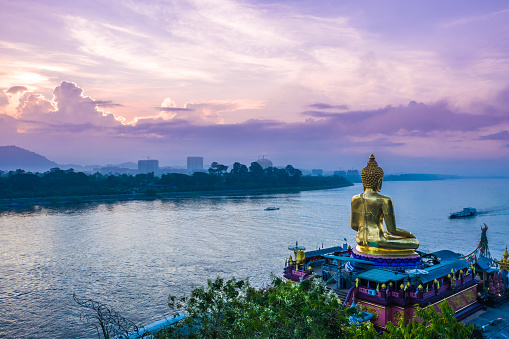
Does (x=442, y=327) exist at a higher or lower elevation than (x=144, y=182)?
lower

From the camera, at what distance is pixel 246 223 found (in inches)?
2210

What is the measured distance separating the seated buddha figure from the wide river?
10.8 metres

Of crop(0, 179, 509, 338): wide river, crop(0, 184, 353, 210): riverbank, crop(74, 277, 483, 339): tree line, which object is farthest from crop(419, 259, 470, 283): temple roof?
crop(0, 184, 353, 210): riverbank

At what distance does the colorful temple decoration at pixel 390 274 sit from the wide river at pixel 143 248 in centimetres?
1017

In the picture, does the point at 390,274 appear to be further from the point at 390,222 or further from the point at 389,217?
the point at 389,217

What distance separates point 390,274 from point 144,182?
Result: 10751cm

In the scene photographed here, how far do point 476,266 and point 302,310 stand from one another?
47.8 feet

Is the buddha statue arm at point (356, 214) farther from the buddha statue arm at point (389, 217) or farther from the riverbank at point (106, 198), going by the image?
the riverbank at point (106, 198)

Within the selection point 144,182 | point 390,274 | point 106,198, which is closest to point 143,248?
point 390,274

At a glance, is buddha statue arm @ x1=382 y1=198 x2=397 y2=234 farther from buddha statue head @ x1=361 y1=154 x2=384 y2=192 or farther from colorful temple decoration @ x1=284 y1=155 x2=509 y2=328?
buddha statue head @ x1=361 y1=154 x2=384 y2=192

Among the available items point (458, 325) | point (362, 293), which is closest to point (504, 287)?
point (362, 293)

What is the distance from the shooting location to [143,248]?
39938 mm

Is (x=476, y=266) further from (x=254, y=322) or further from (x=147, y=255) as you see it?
(x=147, y=255)

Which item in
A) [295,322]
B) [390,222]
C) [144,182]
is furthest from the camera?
[144,182]
